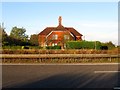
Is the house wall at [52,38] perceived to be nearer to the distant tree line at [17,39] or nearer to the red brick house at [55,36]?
the red brick house at [55,36]

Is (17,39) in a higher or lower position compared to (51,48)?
higher

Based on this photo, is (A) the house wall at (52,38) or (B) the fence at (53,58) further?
(A) the house wall at (52,38)

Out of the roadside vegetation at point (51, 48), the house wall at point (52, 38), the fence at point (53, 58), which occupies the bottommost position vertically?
the fence at point (53, 58)

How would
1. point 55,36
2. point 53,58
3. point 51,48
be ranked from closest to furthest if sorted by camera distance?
point 53,58
point 51,48
point 55,36

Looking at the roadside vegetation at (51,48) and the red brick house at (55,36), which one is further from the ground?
the red brick house at (55,36)

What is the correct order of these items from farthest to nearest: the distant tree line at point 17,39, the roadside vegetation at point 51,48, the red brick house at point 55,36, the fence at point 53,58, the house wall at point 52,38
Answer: the red brick house at point 55,36 < the house wall at point 52,38 < the distant tree line at point 17,39 < the roadside vegetation at point 51,48 < the fence at point 53,58

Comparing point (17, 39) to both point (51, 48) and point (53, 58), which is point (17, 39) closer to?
point (51, 48)

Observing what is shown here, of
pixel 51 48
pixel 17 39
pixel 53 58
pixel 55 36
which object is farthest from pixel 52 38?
pixel 53 58

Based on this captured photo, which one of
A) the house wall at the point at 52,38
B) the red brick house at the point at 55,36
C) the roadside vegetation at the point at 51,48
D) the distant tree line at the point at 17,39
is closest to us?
the roadside vegetation at the point at 51,48

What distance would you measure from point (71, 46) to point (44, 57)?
29.6 metres

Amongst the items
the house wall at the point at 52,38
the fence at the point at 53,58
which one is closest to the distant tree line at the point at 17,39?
the house wall at the point at 52,38

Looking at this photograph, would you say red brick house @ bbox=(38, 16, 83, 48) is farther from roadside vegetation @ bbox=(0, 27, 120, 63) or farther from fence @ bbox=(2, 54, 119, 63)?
fence @ bbox=(2, 54, 119, 63)

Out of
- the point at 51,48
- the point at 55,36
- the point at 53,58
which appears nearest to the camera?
the point at 53,58

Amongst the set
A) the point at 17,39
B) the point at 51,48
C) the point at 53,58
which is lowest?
the point at 53,58
